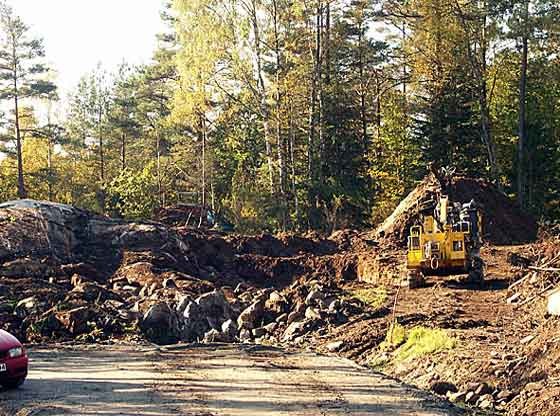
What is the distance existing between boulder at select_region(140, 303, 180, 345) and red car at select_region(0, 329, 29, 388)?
25.6 ft

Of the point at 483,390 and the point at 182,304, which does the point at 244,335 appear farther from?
the point at 483,390

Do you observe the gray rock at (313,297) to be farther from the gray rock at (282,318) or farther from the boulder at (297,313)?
the gray rock at (282,318)

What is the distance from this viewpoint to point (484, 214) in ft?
110

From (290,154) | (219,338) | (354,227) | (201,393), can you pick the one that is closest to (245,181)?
(290,154)

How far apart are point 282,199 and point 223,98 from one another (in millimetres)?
5763

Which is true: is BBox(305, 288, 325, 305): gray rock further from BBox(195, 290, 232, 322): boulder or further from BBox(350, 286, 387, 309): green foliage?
BBox(195, 290, 232, 322): boulder

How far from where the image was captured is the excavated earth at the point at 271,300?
523 inches

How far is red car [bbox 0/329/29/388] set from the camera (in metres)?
12.3

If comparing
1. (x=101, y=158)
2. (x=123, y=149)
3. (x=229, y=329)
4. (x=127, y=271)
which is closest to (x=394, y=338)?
(x=229, y=329)

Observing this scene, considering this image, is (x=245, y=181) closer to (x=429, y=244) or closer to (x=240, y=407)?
(x=429, y=244)

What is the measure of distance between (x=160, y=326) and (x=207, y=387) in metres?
7.71

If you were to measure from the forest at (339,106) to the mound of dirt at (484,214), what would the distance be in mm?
5988

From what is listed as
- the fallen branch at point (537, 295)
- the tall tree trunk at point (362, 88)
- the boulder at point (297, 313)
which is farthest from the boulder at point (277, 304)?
the tall tree trunk at point (362, 88)

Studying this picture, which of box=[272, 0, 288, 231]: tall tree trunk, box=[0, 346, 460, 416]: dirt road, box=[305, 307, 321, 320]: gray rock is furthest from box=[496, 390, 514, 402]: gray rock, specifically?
box=[272, 0, 288, 231]: tall tree trunk
